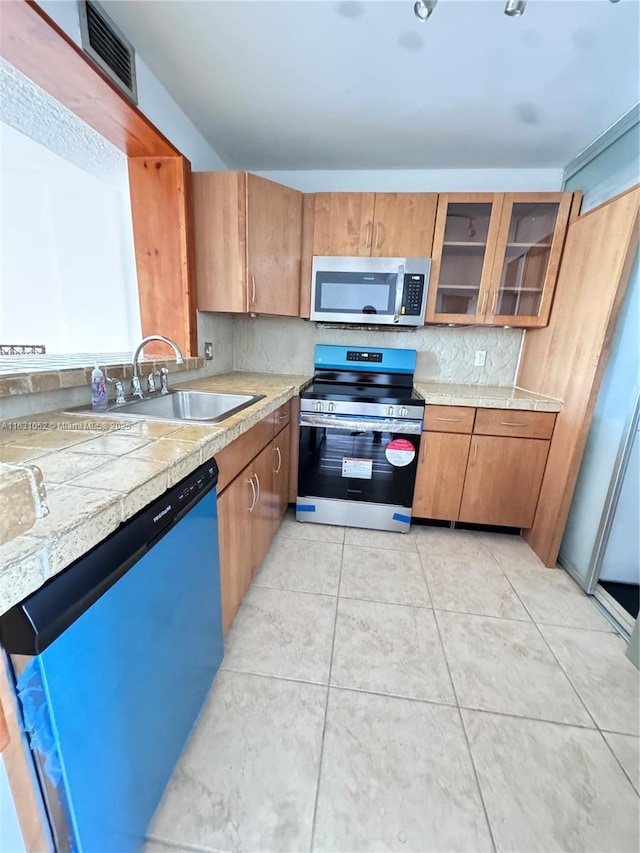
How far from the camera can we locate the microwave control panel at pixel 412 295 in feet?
7.14

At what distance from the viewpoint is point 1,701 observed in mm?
481

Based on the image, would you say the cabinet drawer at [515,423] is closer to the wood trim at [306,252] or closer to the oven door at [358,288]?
the oven door at [358,288]

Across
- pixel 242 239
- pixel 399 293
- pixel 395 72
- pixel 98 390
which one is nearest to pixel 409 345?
pixel 399 293

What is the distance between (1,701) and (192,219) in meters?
2.15

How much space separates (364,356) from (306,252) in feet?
2.66

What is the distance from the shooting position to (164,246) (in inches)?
73.5

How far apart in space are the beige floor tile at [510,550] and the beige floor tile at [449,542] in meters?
0.06

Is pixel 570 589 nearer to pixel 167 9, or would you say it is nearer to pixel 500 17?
pixel 500 17

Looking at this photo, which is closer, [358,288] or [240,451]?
[240,451]

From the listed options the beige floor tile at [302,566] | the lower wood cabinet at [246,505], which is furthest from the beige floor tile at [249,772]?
the beige floor tile at [302,566]

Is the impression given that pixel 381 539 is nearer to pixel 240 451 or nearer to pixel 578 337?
pixel 240 451

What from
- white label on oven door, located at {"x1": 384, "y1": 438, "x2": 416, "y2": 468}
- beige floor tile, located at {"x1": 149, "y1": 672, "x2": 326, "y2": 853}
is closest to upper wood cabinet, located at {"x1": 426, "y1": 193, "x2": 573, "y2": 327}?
white label on oven door, located at {"x1": 384, "y1": 438, "x2": 416, "y2": 468}

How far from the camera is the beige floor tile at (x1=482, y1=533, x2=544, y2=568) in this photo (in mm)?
2037

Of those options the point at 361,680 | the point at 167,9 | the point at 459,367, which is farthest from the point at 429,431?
the point at 167,9
